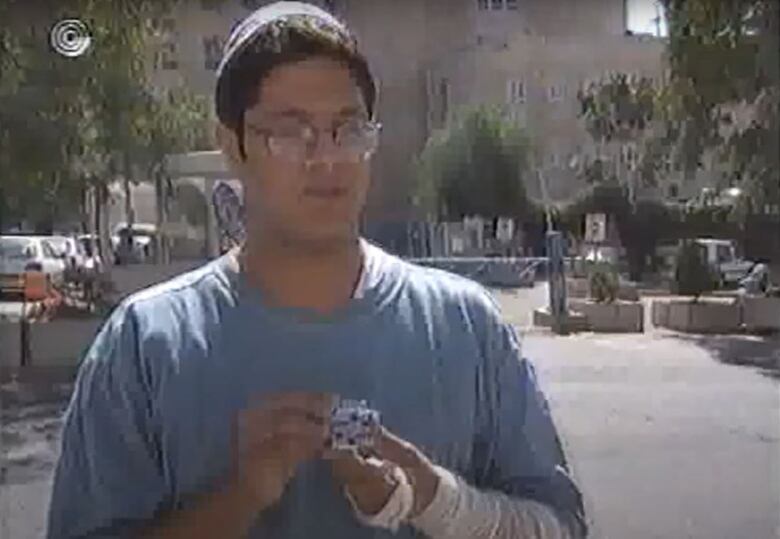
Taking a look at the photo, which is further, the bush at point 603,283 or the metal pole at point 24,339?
the metal pole at point 24,339

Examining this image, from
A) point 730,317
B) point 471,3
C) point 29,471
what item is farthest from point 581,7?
point 730,317

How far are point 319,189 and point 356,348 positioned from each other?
0.28 ft

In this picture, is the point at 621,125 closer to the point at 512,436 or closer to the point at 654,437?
the point at 654,437

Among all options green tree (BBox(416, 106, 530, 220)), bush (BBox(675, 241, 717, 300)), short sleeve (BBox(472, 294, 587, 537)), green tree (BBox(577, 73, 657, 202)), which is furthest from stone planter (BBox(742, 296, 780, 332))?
short sleeve (BBox(472, 294, 587, 537))

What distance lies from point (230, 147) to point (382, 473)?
0.68ft

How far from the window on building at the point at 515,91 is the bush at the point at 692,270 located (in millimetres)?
856

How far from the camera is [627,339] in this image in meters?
5.02

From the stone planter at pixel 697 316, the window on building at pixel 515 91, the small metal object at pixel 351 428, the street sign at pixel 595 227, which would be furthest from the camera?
the stone planter at pixel 697 316

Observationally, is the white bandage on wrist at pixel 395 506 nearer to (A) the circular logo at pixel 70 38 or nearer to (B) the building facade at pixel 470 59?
(B) the building facade at pixel 470 59

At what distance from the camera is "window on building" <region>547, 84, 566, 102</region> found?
101 inches

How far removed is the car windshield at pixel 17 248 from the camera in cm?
320

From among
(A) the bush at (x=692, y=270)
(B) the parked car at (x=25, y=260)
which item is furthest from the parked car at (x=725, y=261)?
(B) the parked car at (x=25, y=260)

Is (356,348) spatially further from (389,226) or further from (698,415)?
(698,415)

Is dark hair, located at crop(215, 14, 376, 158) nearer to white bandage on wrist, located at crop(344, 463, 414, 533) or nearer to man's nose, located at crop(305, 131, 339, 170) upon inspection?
man's nose, located at crop(305, 131, 339, 170)
